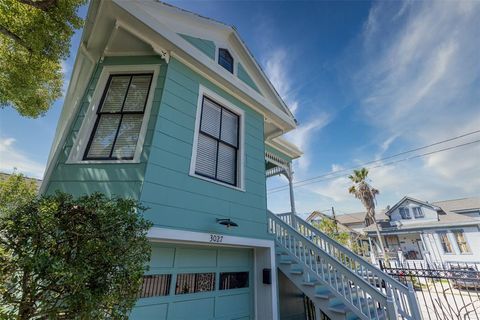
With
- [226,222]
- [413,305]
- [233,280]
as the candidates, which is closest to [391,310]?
[413,305]

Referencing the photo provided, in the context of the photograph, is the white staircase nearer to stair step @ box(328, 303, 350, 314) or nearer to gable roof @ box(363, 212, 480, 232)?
stair step @ box(328, 303, 350, 314)

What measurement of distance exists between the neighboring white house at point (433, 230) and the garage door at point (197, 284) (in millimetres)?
15913

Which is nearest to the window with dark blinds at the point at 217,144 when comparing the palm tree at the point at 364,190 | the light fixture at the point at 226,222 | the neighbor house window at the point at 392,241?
the light fixture at the point at 226,222

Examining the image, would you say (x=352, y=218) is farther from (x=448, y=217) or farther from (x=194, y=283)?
(x=194, y=283)

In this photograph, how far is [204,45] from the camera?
512 cm

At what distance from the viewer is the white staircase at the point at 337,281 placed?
3.89m

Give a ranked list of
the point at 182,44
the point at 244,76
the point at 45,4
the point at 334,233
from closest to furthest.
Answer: the point at 182,44
the point at 45,4
the point at 244,76
the point at 334,233

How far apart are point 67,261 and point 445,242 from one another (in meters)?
26.2

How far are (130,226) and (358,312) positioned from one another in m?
4.35

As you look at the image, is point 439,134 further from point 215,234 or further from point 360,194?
point 215,234

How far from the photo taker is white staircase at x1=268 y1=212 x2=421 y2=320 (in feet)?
12.8

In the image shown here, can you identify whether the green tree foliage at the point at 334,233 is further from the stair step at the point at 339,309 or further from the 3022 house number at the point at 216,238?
the 3022 house number at the point at 216,238

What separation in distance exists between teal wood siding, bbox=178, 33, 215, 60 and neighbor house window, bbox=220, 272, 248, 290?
192 inches

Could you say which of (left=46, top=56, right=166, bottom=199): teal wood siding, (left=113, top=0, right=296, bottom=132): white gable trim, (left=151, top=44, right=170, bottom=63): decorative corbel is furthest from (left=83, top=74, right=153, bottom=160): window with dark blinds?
(left=113, top=0, right=296, bottom=132): white gable trim
